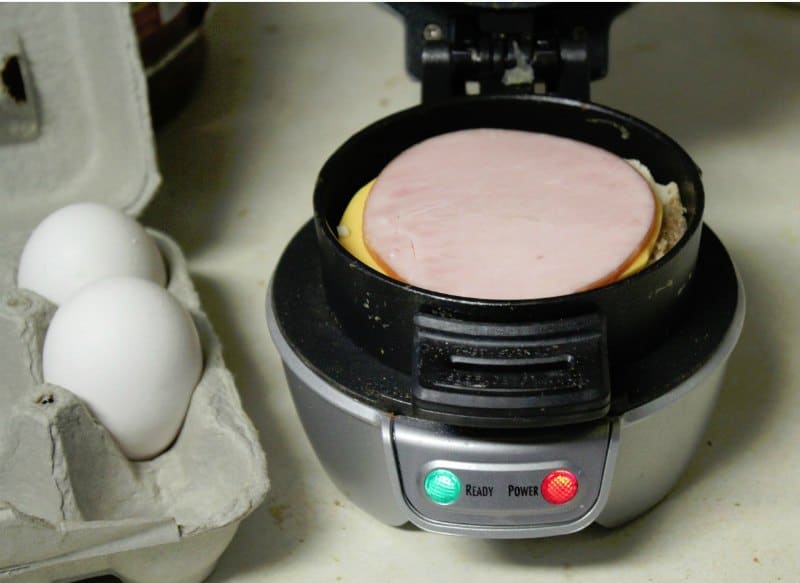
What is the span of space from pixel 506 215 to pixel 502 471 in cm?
20

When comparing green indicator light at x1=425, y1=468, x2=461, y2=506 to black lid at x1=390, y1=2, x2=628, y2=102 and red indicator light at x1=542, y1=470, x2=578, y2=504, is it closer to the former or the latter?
red indicator light at x1=542, y1=470, x2=578, y2=504

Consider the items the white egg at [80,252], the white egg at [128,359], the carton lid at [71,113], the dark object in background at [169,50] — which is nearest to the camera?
the white egg at [128,359]

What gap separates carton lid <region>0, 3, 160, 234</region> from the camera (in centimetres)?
100

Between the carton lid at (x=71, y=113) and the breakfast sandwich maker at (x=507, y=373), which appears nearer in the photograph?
the breakfast sandwich maker at (x=507, y=373)

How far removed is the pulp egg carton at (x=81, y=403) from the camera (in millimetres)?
704

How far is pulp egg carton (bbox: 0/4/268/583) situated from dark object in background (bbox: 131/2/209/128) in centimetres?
16

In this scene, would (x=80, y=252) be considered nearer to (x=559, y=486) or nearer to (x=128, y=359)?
(x=128, y=359)

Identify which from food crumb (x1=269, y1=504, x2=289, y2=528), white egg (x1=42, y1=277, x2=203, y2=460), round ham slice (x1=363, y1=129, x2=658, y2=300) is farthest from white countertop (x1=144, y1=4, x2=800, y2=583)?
round ham slice (x1=363, y1=129, x2=658, y2=300)

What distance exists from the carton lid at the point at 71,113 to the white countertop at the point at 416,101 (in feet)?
0.41

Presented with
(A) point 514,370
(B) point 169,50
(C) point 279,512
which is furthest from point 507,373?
(B) point 169,50

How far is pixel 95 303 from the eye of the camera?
0.80 m

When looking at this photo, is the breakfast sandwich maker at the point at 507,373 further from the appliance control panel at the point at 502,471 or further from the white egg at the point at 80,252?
the white egg at the point at 80,252

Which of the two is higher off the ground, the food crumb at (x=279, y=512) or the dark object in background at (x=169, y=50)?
the dark object in background at (x=169, y=50)

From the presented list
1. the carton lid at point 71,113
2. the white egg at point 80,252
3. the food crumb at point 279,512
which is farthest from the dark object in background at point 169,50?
the food crumb at point 279,512
